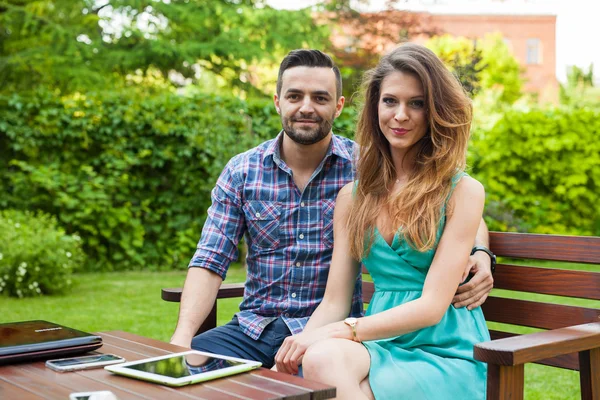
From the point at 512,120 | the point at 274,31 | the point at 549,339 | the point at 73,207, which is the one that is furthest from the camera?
the point at 274,31

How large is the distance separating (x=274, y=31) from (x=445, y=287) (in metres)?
12.2

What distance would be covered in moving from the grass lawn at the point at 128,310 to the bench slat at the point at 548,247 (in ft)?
5.17

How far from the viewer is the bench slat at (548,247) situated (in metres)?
2.55

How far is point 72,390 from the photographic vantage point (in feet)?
5.85

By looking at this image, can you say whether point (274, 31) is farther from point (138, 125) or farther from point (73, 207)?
point (73, 207)

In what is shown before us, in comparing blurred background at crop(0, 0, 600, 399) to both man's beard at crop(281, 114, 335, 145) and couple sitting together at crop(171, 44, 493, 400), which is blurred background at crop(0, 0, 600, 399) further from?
man's beard at crop(281, 114, 335, 145)

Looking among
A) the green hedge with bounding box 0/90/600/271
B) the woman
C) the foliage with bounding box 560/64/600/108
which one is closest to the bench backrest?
the woman

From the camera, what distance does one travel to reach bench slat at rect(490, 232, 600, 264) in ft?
8.38

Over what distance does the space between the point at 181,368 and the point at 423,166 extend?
3.69ft

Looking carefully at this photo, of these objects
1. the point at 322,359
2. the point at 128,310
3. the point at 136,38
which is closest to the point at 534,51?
the point at 136,38

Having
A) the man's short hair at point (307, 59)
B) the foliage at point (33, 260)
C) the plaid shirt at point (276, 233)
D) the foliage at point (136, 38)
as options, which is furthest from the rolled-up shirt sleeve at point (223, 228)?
the foliage at point (136, 38)

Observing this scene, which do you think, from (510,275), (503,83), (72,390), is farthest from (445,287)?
(503,83)

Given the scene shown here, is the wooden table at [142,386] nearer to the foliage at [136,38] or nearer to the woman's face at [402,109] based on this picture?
the woman's face at [402,109]

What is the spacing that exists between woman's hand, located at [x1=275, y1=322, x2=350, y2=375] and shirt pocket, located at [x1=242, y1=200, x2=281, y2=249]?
738 millimetres
